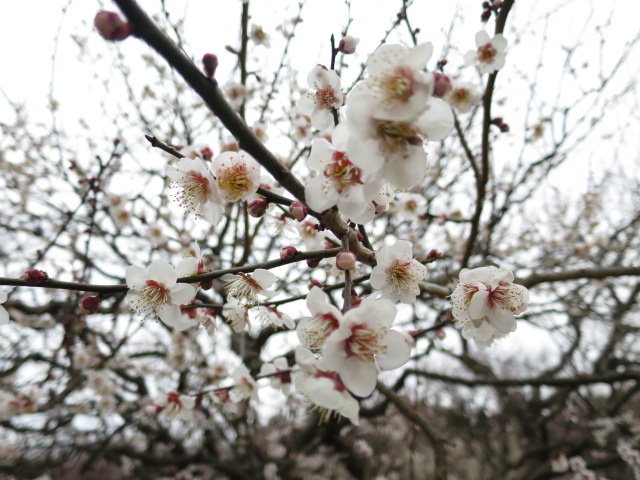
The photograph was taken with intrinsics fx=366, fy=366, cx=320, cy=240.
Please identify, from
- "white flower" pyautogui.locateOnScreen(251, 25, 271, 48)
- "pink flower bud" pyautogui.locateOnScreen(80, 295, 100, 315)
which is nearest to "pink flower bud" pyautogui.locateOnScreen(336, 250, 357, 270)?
"pink flower bud" pyautogui.locateOnScreen(80, 295, 100, 315)

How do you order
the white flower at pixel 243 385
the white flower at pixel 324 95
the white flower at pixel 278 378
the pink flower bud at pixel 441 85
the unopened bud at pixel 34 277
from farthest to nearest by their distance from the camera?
the white flower at pixel 278 378 → the white flower at pixel 243 385 → the white flower at pixel 324 95 → the unopened bud at pixel 34 277 → the pink flower bud at pixel 441 85

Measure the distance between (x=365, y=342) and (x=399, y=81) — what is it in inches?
24.0

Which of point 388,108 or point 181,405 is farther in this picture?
point 181,405

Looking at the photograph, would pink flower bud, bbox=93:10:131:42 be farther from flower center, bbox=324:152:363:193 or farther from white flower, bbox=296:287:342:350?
white flower, bbox=296:287:342:350

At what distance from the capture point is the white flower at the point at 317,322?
0.87m

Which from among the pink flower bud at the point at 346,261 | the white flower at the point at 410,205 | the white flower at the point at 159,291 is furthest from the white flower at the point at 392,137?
the white flower at the point at 410,205

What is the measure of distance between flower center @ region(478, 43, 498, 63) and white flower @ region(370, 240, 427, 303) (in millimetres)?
1618

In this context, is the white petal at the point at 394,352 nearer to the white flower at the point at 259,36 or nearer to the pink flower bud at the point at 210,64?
the pink flower bud at the point at 210,64

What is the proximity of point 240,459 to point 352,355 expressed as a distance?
4735 millimetres

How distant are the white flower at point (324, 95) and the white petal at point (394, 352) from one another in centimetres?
79

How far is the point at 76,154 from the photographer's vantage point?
4383mm

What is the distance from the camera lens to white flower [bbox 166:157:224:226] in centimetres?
120

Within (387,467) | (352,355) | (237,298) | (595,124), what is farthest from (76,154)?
(387,467)

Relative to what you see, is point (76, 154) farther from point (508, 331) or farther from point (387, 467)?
point (387, 467)
